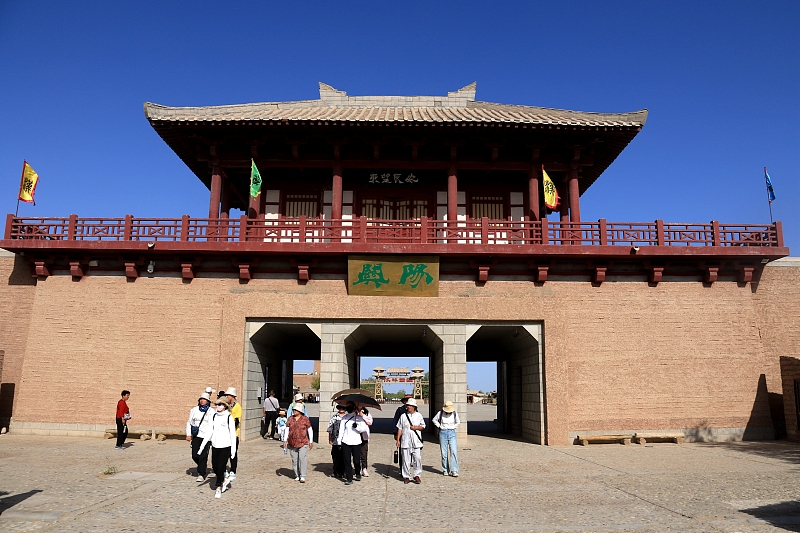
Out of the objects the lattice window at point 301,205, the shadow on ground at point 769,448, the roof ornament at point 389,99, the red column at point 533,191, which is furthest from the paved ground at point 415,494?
the roof ornament at point 389,99

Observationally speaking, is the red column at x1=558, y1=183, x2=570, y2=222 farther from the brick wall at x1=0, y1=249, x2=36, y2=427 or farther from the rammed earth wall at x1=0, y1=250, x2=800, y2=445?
the brick wall at x1=0, y1=249, x2=36, y2=427

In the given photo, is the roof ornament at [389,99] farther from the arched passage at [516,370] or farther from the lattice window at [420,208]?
the arched passage at [516,370]

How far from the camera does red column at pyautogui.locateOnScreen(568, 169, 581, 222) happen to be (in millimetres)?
19438

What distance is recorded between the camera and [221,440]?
9617 millimetres

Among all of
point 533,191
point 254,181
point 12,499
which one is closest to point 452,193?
point 533,191

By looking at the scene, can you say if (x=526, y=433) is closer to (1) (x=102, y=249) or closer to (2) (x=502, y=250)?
(2) (x=502, y=250)

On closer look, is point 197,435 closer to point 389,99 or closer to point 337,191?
point 337,191

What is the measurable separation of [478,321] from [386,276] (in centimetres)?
311

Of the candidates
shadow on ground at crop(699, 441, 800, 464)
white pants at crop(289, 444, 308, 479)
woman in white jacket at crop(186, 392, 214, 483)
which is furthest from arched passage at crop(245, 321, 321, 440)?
shadow on ground at crop(699, 441, 800, 464)

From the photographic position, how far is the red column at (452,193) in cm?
1897

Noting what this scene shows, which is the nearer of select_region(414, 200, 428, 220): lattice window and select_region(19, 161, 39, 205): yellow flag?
select_region(19, 161, 39, 205): yellow flag

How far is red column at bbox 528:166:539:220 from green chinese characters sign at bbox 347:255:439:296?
4.65 meters

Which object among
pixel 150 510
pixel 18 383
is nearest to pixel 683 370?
pixel 150 510

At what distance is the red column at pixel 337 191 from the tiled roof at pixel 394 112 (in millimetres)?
1707
